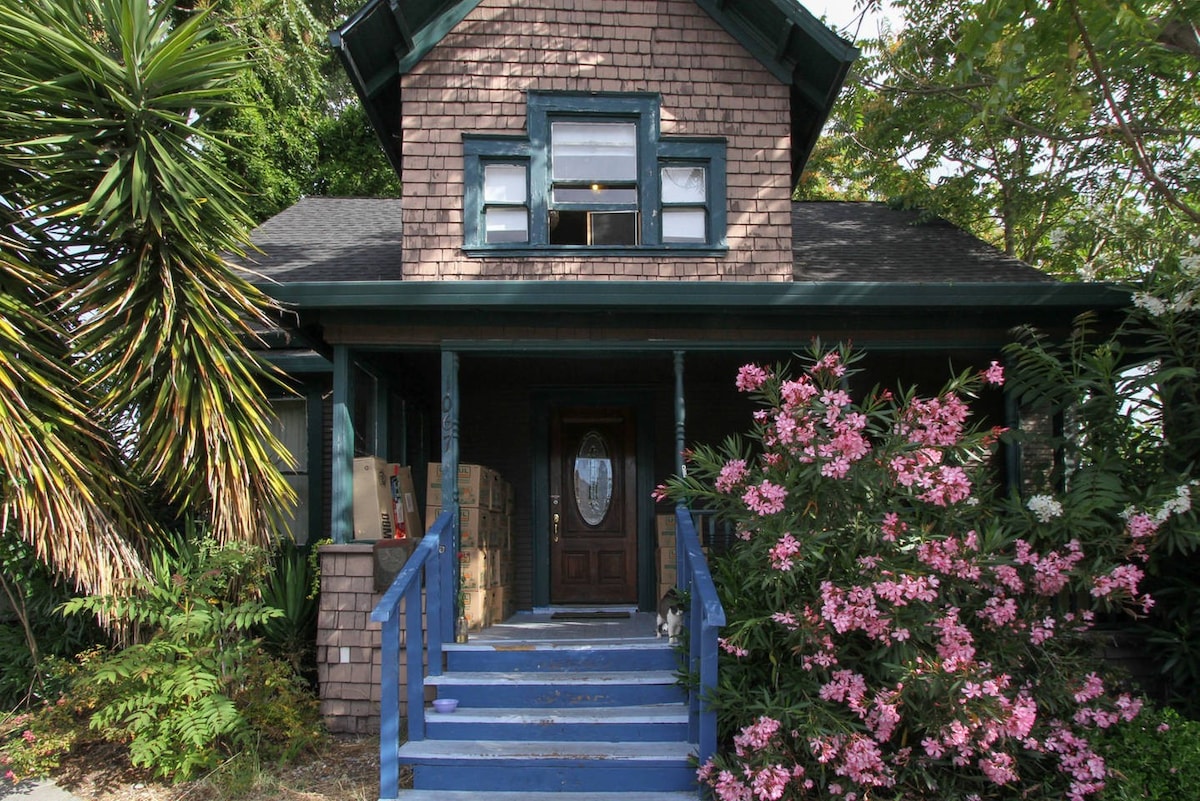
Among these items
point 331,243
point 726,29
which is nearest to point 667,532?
point 726,29

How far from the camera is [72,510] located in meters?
6.31

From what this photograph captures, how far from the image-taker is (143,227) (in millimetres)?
6574

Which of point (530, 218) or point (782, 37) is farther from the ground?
point (782, 37)

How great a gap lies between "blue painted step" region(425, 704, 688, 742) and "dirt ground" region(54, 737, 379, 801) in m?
0.62

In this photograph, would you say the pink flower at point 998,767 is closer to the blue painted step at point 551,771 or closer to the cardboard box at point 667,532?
the blue painted step at point 551,771

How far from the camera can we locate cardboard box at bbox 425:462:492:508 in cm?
743

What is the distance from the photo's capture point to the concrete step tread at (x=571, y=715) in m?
5.83

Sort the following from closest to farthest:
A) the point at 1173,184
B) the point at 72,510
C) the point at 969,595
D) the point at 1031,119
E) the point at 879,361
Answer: the point at 969,595
the point at 72,510
the point at 879,361
the point at 1173,184
the point at 1031,119

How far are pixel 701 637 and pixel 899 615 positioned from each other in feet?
3.49

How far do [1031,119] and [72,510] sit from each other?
→ 41.8ft

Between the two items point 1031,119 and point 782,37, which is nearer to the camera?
point 782,37

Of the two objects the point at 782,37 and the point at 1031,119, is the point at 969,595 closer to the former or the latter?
the point at 782,37

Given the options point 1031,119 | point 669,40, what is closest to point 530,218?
point 669,40

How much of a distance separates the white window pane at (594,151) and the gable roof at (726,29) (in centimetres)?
119
